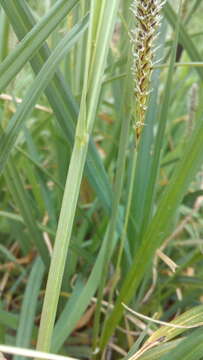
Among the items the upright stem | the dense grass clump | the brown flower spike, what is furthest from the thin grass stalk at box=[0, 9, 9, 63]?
the upright stem

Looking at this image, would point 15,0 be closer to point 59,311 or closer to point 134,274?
point 134,274

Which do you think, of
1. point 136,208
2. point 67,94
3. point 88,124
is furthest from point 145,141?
point 88,124

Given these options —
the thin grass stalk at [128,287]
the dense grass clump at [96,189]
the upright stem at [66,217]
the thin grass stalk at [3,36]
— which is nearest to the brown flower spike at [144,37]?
the dense grass clump at [96,189]

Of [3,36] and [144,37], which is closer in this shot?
[144,37]

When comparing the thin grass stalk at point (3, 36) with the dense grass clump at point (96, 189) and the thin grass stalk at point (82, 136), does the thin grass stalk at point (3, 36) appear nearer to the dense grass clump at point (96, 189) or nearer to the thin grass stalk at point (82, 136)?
the dense grass clump at point (96, 189)

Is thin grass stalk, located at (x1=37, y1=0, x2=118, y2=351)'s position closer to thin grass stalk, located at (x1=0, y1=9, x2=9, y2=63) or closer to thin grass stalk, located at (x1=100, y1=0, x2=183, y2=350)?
thin grass stalk, located at (x1=100, y1=0, x2=183, y2=350)

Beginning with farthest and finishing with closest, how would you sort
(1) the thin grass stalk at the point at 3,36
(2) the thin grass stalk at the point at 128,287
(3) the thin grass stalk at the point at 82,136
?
1. (1) the thin grass stalk at the point at 3,36
2. (2) the thin grass stalk at the point at 128,287
3. (3) the thin grass stalk at the point at 82,136

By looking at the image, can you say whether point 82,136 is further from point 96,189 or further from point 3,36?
point 3,36

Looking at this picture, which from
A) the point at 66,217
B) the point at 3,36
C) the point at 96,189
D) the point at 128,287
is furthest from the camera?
the point at 3,36

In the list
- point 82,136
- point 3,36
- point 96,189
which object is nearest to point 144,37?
point 82,136
